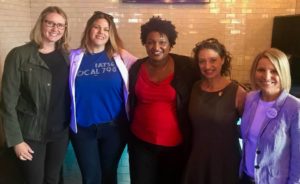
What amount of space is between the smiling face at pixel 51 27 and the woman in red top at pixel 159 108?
17.6 inches

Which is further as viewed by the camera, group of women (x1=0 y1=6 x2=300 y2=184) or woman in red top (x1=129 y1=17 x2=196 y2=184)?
woman in red top (x1=129 y1=17 x2=196 y2=184)

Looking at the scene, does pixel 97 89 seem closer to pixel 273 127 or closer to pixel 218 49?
pixel 218 49

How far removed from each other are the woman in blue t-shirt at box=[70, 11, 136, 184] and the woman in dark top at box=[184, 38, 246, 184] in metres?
0.43

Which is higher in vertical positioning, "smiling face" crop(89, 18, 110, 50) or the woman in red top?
"smiling face" crop(89, 18, 110, 50)

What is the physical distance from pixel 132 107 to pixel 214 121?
1.68 ft

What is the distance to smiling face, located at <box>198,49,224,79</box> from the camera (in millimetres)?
1498

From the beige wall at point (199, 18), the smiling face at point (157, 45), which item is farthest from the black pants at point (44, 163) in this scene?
the beige wall at point (199, 18)

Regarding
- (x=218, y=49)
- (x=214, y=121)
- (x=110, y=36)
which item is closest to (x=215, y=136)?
(x=214, y=121)

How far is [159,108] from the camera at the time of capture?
1.60m

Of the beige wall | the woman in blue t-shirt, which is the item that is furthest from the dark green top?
the beige wall

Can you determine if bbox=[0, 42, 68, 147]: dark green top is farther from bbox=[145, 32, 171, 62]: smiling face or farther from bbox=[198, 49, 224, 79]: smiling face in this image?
bbox=[198, 49, 224, 79]: smiling face

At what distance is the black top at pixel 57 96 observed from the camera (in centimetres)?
158

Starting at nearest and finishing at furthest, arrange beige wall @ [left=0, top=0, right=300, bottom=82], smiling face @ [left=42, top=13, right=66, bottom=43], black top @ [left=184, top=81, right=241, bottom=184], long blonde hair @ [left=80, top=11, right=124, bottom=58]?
black top @ [left=184, top=81, right=241, bottom=184] → smiling face @ [left=42, top=13, right=66, bottom=43] → long blonde hair @ [left=80, top=11, right=124, bottom=58] → beige wall @ [left=0, top=0, right=300, bottom=82]

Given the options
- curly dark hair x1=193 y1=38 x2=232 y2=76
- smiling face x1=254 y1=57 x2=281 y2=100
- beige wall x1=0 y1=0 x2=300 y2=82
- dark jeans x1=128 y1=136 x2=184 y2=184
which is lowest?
dark jeans x1=128 y1=136 x2=184 y2=184
